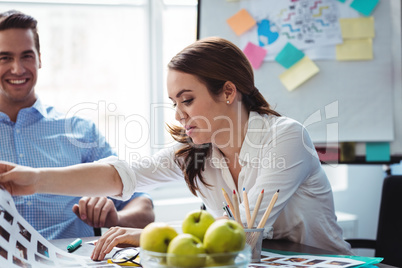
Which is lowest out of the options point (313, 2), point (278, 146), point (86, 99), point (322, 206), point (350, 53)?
point (322, 206)

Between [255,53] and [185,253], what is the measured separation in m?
1.67

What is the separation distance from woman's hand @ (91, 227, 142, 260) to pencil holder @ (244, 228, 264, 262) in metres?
0.32

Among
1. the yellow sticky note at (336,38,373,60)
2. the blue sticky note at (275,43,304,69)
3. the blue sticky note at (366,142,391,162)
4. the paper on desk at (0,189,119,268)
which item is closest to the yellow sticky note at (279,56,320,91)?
the blue sticky note at (275,43,304,69)

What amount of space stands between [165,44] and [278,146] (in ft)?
4.17

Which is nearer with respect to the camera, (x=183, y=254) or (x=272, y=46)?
(x=183, y=254)

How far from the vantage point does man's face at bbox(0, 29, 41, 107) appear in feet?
6.19

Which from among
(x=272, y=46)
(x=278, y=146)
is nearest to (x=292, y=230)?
(x=278, y=146)

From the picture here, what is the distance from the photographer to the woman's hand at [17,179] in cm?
119

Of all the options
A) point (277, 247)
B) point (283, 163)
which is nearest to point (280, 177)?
point (283, 163)

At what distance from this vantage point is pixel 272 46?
2277 millimetres

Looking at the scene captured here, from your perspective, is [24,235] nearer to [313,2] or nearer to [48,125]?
[48,125]

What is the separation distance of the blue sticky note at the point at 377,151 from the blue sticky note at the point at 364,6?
647mm

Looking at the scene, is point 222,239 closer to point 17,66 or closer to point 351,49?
point 17,66

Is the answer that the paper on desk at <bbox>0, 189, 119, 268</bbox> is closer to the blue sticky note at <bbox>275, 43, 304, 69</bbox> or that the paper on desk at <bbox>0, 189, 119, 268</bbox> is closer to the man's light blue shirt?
the man's light blue shirt
